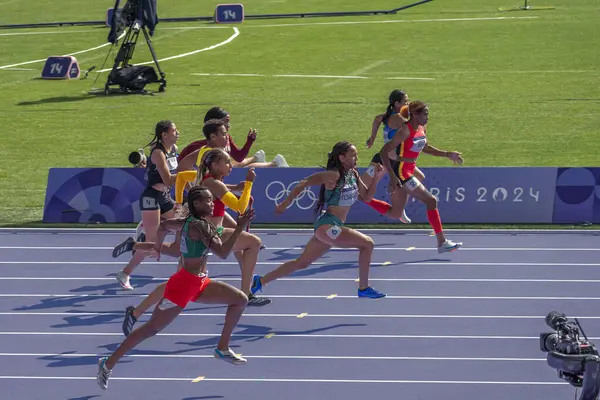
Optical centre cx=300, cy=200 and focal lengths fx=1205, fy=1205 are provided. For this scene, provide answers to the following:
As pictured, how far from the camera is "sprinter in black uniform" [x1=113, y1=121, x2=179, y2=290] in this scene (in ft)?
46.6

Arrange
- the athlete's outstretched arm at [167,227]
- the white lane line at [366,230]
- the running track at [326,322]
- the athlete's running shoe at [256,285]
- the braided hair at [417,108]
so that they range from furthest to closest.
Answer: the white lane line at [366,230] → the braided hair at [417,108] → the athlete's running shoe at [256,285] → the athlete's outstretched arm at [167,227] → the running track at [326,322]

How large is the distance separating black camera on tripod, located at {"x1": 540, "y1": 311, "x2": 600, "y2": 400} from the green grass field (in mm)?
12523

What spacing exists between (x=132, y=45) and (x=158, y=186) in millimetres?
18831

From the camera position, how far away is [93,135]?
2666 cm

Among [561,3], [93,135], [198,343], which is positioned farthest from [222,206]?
[561,3]

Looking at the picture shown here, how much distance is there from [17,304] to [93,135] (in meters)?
12.6

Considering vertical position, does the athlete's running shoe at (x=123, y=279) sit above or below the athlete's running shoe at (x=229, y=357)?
below

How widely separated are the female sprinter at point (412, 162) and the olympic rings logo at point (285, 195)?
268 centimetres

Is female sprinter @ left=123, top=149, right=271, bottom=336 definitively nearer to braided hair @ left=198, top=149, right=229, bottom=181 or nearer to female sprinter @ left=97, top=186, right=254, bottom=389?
braided hair @ left=198, top=149, right=229, bottom=181

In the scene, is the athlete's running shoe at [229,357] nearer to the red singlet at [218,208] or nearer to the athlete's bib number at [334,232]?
the red singlet at [218,208]

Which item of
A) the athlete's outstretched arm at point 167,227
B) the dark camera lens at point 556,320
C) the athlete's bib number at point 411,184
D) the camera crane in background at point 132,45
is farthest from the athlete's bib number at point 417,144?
Result: the camera crane in background at point 132,45

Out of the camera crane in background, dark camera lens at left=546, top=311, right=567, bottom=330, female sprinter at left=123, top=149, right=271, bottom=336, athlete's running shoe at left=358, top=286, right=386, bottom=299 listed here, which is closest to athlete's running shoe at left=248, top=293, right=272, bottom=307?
female sprinter at left=123, top=149, right=271, bottom=336

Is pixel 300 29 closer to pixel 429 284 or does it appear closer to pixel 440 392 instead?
pixel 429 284

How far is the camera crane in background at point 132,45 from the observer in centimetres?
3222
